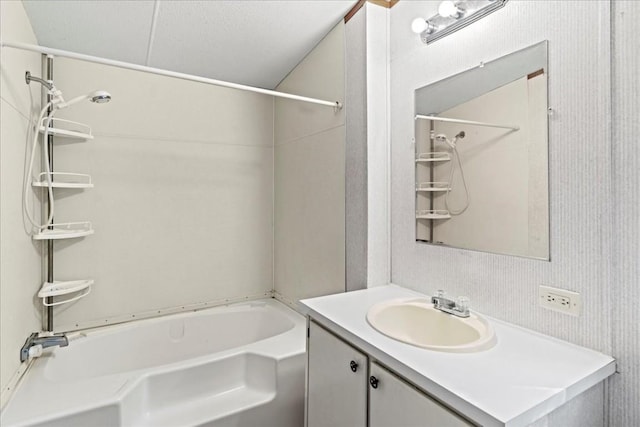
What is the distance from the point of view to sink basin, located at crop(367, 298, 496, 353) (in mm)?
1195

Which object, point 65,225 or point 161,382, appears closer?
point 161,382

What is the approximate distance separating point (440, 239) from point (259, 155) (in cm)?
180

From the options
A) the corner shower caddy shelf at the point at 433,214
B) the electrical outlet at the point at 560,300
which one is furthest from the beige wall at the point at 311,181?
the electrical outlet at the point at 560,300

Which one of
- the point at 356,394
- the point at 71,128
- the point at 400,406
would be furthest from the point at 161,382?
the point at 71,128

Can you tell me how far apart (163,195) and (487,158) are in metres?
2.17

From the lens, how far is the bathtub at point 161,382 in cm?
137

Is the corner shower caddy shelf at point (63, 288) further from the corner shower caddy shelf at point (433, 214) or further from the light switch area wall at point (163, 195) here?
the corner shower caddy shelf at point (433, 214)

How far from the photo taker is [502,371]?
89 cm

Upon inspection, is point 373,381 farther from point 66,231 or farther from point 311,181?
point 66,231

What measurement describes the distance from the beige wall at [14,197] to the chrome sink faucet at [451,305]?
5.95ft

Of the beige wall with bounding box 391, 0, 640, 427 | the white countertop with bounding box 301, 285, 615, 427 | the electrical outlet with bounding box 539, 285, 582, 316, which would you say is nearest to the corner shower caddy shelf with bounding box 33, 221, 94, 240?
the white countertop with bounding box 301, 285, 615, 427

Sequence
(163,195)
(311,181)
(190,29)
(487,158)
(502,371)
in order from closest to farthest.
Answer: (502,371) → (487,158) → (190,29) → (311,181) → (163,195)

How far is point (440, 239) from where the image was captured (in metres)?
1.54

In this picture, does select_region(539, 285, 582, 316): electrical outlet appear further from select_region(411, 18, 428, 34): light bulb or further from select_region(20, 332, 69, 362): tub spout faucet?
select_region(20, 332, 69, 362): tub spout faucet
